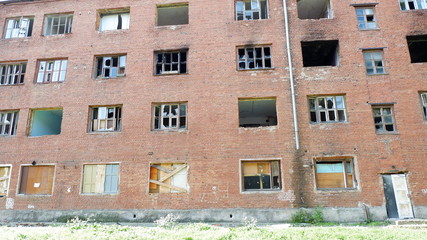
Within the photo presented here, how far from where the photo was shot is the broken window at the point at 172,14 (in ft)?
58.6

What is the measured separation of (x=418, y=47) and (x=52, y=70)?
73.0ft

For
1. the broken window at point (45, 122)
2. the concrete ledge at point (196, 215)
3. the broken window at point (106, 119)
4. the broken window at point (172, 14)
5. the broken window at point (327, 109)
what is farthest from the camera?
the broken window at point (172, 14)

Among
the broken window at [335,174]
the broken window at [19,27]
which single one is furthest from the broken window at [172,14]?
the broken window at [335,174]

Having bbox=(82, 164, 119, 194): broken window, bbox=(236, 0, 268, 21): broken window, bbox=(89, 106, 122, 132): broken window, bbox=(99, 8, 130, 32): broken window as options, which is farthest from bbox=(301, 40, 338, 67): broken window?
bbox=(82, 164, 119, 194): broken window

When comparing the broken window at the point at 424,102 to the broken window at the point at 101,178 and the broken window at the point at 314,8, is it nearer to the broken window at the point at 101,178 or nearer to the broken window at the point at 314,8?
the broken window at the point at 314,8

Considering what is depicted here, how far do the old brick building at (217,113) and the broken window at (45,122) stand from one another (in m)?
0.11

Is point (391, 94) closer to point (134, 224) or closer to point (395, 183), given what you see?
point (395, 183)

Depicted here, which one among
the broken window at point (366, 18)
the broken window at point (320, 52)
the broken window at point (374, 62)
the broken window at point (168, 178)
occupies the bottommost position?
the broken window at point (168, 178)

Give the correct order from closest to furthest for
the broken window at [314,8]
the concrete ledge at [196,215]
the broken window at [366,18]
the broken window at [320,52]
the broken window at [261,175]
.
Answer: the concrete ledge at [196,215] < the broken window at [261,175] < the broken window at [366,18] < the broken window at [320,52] < the broken window at [314,8]

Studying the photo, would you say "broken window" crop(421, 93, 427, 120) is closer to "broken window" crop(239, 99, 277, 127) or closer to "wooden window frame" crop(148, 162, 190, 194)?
"broken window" crop(239, 99, 277, 127)

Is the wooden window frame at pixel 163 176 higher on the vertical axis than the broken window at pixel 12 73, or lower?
lower

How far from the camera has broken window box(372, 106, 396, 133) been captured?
14.8 meters

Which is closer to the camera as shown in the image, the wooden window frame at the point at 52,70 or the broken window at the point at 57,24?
the wooden window frame at the point at 52,70

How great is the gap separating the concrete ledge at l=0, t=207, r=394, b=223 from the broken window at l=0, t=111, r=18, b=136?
442 centimetres
